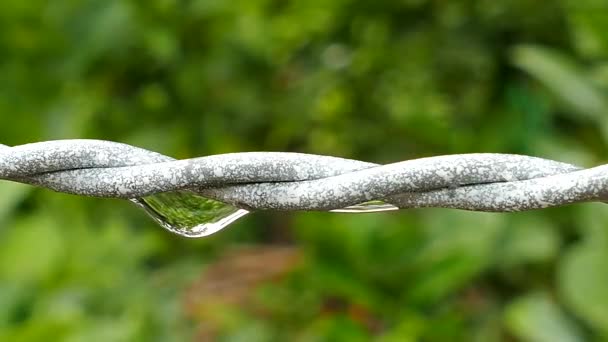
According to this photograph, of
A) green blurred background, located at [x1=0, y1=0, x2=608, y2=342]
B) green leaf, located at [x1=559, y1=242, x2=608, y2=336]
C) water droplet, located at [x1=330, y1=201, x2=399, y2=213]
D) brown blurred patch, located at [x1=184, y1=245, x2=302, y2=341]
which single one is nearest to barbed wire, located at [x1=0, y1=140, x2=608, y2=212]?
water droplet, located at [x1=330, y1=201, x2=399, y2=213]

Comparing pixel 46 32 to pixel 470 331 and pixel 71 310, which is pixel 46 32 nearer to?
pixel 71 310

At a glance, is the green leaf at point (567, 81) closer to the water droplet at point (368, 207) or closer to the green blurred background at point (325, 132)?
the green blurred background at point (325, 132)

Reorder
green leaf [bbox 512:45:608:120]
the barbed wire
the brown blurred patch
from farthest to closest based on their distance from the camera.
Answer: the brown blurred patch < green leaf [bbox 512:45:608:120] < the barbed wire

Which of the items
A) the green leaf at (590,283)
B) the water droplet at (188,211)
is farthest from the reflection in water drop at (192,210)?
the green leaf at (590,283)

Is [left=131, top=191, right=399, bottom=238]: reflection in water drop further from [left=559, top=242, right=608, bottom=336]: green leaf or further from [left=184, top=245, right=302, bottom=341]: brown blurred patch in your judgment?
[left=184, top=245, right=302, bottom=341]: brown blurred patch

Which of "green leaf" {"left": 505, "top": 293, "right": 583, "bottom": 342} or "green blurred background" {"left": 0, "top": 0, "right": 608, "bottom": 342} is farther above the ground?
"green blurred background" {"left": 0, "top": 0, "right": 608, "bottom": 342}

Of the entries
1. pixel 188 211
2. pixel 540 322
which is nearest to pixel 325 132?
pixel 540 322
